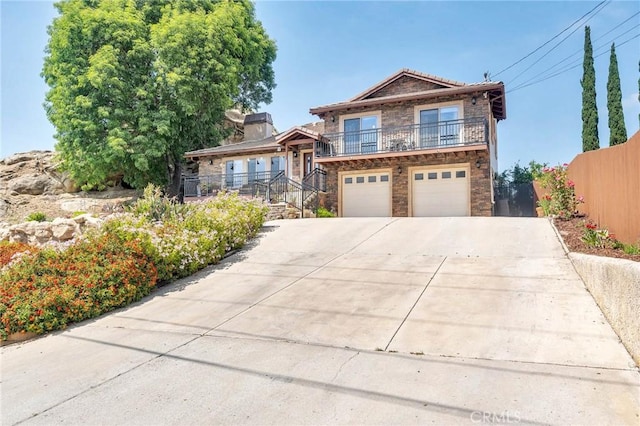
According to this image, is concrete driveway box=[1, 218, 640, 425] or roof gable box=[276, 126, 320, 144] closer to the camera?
concrete driveway box=[1, 218, 640, 425]

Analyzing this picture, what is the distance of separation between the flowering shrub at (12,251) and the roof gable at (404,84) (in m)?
14.1

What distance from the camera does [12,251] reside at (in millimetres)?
8758

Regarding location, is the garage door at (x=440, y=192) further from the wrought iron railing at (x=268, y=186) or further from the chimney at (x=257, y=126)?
the chimney at (x=257, y=126)

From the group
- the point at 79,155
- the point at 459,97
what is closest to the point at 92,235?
the point at 459,97

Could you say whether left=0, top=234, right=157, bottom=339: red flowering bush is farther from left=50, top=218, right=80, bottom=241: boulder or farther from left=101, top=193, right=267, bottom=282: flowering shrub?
left=50, top=218, right=80, bottom=241: boulder

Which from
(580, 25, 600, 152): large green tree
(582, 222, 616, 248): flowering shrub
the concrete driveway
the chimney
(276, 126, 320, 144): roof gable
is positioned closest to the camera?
the concrete driveway

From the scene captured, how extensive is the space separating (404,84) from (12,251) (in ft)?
53.2

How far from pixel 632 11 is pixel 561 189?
407 inches

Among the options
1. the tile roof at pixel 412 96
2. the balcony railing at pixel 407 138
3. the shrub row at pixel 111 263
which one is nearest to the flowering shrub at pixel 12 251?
the shrub row at pixel 111 263

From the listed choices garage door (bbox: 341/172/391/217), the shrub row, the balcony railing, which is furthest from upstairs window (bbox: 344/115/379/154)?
the shrub row

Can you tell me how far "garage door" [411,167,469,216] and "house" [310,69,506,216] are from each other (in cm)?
4

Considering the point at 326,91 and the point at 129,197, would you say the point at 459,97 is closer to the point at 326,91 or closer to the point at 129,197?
the point at 326,91

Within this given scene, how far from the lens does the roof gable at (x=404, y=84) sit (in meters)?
17.9

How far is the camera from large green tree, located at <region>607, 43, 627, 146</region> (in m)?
18.2
